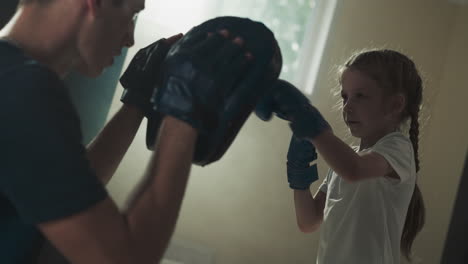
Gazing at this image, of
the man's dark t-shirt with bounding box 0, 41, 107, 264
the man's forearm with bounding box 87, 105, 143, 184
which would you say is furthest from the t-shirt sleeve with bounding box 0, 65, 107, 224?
the man's forearm with bounding box 87, 105, 143, 184

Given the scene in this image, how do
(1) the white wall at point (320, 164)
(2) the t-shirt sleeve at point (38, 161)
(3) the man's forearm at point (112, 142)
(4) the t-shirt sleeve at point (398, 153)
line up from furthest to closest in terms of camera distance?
(1) the white wall at point (320, 164) < (4) the t-shirt sleeve at point (398, 153) < (3) the man's forearm at point (112, 142) < (2) the t-shirt sleeve at point (38, 161)

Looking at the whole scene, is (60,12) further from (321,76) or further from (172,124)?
(321,76)

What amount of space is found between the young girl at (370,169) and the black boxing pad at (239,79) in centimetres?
35

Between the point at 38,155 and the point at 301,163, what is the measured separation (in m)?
0.75

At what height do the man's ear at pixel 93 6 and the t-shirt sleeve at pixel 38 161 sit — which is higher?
the man's ear at pixel 93 6

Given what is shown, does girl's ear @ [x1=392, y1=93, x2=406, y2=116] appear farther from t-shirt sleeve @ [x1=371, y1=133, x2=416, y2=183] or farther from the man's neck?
the man's neck

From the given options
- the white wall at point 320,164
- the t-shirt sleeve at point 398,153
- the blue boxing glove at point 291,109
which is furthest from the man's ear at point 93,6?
the white wall at point 320,164

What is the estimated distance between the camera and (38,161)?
1.38 ft

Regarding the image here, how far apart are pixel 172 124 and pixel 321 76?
4.95ft

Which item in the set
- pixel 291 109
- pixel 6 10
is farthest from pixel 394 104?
pixel 6 10

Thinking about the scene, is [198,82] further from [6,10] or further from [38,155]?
[6,10]

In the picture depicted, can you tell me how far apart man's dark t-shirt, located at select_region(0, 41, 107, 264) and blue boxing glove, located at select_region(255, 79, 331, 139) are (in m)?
0.42

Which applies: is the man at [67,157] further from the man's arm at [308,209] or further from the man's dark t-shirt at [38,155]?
the man's arm at [308,209]

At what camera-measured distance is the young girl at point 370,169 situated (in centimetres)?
98
